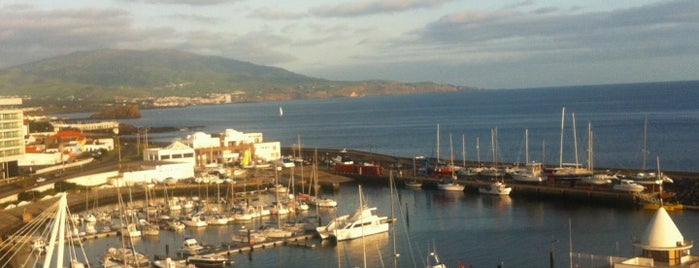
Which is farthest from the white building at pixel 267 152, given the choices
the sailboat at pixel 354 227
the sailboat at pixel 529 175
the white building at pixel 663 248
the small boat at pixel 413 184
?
the white building at pixel 663 248

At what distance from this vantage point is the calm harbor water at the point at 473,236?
1903cm

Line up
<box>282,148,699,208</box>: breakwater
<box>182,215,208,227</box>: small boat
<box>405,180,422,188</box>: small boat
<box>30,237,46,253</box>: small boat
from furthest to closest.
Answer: <box>405,180,422,188</box>: small boat, <box>282,148,699,208</box>: breakwater, <box>182,215,208,227</box>: small boat, <box>30,237,46,253</box>: small boat

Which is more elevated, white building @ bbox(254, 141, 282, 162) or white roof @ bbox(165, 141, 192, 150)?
white roof @ bbox(165, 141, 192, 150)

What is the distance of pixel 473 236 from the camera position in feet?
71.2

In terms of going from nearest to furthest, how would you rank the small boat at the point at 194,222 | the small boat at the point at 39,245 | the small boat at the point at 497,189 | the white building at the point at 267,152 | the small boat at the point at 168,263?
the small boat at the point at 168,263
the small boat at the point at 39,245
the small boat at the point at 194,222
the small boat at the point at 497,189
the white building at the point at 267,152

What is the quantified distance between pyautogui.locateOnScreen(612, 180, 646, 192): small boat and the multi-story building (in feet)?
73.6

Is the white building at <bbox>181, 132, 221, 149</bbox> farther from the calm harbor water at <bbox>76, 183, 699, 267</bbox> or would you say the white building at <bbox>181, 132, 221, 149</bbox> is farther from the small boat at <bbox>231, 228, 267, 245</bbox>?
the small boat at <bbox>231, 228, 267, 245</bbox>

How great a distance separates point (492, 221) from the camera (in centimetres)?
2391

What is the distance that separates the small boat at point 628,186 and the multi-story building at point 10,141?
2243cm

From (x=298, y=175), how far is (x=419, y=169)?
5.14 metres

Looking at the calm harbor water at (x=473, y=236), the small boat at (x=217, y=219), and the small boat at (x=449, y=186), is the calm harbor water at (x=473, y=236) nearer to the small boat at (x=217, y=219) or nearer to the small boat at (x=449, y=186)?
the small boat at (x=217, y=219)

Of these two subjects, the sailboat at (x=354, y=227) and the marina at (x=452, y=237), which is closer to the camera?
the marina at (x=452, y=237)

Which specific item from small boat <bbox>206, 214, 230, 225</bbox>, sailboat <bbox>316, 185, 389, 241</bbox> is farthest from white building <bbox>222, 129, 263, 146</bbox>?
sailboat <bbox>316, 185, 389, 241</bbox>

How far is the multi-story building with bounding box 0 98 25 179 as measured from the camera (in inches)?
1326
